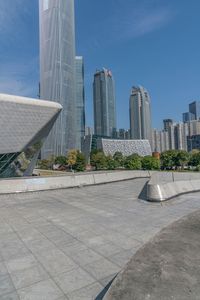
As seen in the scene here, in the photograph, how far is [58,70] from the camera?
142500 millimetres

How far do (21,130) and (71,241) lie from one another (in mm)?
22992

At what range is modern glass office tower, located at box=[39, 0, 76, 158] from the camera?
143500 millimetres

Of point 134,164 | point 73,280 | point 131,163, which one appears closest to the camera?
point 73,280

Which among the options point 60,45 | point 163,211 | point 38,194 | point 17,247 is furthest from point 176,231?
point 60,45

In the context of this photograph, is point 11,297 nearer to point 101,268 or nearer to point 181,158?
point 101,268

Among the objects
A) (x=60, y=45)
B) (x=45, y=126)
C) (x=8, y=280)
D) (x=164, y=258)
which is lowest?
(x=8, y=280)

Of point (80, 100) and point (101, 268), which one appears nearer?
point (101, 268)

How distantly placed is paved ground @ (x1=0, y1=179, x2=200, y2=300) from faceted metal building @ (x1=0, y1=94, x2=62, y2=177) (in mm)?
15366

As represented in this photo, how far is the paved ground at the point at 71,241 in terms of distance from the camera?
4492 millimetres

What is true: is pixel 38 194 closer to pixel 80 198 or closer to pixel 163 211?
pixel 80 198

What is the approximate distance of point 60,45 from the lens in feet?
474

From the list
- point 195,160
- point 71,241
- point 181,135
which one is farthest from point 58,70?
point 71,241

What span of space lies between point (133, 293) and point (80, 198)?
35.8 ft

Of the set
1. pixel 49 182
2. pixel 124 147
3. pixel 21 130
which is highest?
pixel 124 147
